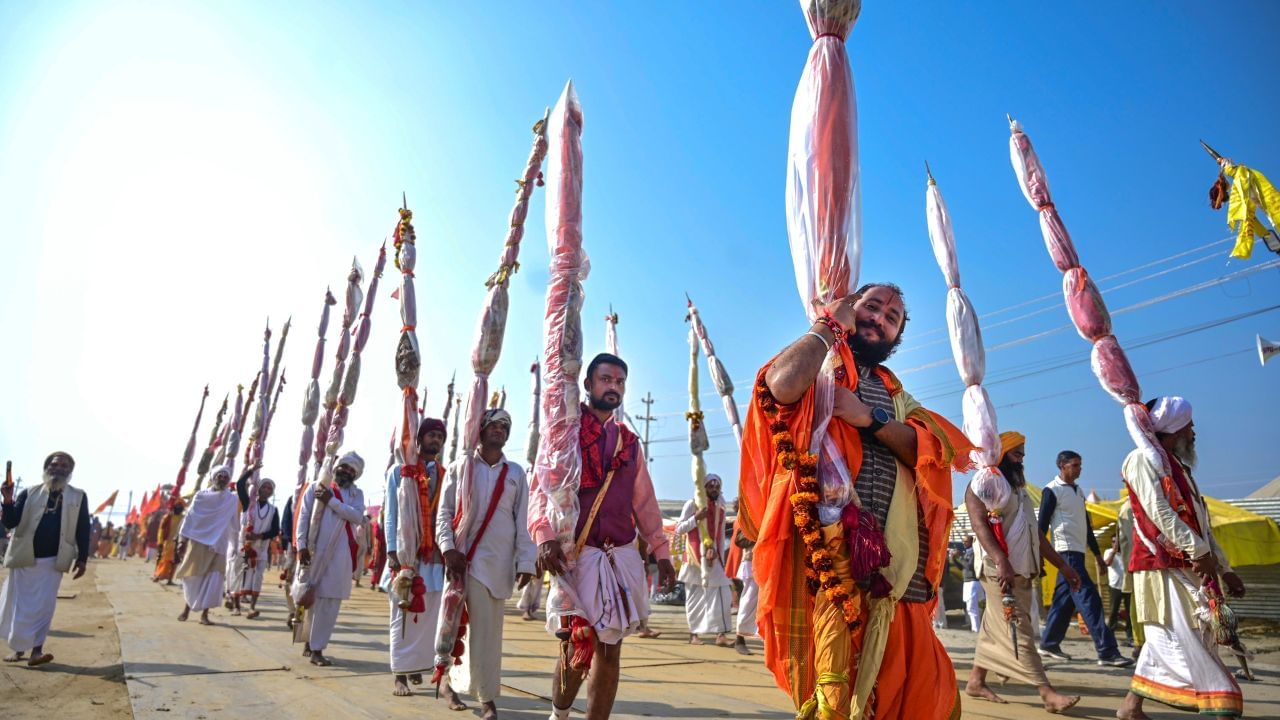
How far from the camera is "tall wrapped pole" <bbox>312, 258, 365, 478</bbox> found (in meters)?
11.0

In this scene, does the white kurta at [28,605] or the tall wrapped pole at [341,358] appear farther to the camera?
the tall wrapped pole at [341,358]

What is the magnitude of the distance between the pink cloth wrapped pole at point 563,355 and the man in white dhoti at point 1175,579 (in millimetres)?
3666

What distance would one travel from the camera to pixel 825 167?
2.85 metres

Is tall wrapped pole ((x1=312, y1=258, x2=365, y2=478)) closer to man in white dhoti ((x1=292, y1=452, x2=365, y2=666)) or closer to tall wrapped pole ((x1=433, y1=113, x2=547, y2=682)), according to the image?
man in white dhoti ((x1=292, y1=452, x2=365, y2=666))

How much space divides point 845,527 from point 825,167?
1326 mm

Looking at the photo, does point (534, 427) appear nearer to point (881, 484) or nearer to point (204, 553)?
point (204, 553)

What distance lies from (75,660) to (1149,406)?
30.1 ft

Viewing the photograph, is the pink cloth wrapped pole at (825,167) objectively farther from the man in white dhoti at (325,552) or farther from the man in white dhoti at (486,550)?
the man in white dhoti at (325,552)

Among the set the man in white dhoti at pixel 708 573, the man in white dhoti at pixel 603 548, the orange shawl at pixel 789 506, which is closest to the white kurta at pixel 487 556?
the man in white dhoti at pixel 603 548

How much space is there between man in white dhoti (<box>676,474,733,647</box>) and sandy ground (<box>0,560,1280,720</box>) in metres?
0.44

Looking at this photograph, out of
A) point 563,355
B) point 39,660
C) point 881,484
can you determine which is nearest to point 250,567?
point 39,660

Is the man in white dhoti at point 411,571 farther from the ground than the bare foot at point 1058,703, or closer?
farther from the ground

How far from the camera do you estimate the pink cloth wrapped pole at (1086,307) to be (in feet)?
17.1

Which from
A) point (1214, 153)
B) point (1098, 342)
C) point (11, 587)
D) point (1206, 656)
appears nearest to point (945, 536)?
point (1206, 656)
